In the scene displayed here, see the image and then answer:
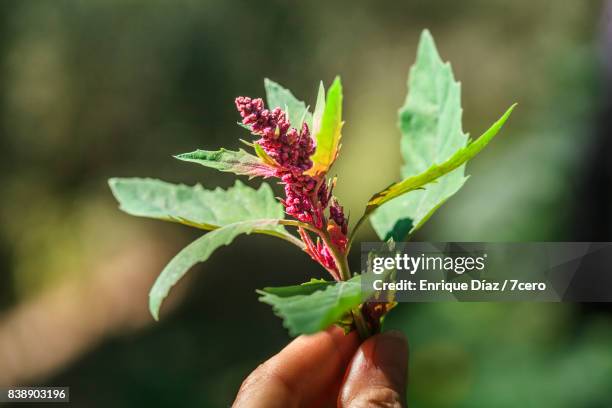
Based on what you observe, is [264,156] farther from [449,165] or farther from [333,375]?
[333,375]

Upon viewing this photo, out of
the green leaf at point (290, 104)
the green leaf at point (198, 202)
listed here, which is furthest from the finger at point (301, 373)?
the green leaf at point (290, 104)

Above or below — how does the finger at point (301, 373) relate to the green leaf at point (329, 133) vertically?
below

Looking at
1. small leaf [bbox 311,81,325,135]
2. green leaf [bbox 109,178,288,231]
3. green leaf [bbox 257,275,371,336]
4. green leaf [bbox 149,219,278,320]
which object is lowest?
green leaf [bbox 257,275,371,336]

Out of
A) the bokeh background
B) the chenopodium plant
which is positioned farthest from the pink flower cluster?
the bokeh background

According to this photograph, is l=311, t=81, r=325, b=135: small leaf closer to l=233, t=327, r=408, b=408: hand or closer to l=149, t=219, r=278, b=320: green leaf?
l=149, t=219, r=278, b=320: green leaf

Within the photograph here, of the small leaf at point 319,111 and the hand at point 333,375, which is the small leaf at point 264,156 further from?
the hand at point 333,375

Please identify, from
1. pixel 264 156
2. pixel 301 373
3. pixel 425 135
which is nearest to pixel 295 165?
pixel 264 156
